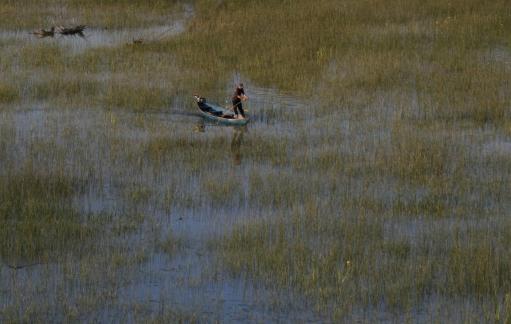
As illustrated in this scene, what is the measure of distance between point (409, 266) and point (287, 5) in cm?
1717

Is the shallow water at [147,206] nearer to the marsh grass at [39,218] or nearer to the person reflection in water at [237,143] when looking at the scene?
the person reflection in water at [237,143]

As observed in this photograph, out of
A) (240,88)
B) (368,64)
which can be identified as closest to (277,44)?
(368,64)

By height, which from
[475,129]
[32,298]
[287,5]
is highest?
[287,5]

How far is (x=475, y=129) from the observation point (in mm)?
16531

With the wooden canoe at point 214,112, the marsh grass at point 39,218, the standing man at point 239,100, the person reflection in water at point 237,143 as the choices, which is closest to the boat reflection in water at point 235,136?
the person reflection in water at point 237,143

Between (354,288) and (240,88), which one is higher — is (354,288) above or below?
below

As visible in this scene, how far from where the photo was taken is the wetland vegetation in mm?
→ 10188

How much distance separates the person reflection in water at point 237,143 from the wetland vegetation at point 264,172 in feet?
0.16

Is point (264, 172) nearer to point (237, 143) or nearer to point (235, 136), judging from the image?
point (237, 143)

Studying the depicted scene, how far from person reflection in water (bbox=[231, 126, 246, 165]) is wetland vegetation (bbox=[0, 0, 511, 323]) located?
0.05 meters

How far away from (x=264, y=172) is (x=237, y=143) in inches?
70.2

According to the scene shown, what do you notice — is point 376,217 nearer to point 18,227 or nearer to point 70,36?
point 18,227

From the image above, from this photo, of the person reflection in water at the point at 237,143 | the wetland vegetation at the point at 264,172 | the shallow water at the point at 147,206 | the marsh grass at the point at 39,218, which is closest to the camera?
the shallow water at the point at 147,206

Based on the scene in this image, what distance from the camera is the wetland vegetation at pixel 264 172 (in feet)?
33.4
